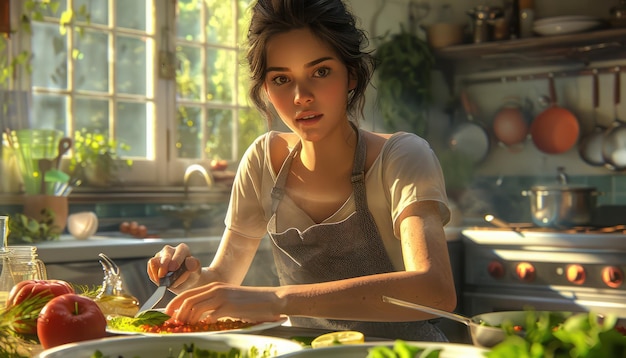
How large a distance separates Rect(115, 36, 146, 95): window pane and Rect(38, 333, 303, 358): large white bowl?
272 centimetres

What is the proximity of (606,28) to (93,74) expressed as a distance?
7.29ft

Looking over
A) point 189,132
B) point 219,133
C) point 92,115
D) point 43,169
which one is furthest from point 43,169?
point 219,133

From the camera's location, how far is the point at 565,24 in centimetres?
380

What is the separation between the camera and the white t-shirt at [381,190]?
5.40 ft

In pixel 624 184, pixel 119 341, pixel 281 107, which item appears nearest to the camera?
pixel 119 341

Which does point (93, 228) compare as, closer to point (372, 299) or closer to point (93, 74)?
point (93, 74)

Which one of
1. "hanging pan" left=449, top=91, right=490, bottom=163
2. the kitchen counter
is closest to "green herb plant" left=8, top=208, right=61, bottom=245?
the kitchen counter

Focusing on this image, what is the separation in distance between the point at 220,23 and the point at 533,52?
1464 millimetres

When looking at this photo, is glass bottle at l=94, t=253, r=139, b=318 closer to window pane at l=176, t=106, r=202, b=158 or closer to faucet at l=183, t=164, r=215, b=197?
faucet at l=183, t=164, r=215, b=197

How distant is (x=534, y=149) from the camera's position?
405 centimetres

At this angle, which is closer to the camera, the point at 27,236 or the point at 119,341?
the point at 119,341

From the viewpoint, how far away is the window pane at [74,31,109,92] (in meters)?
3.37

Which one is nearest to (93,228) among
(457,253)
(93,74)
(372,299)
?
(93,74)

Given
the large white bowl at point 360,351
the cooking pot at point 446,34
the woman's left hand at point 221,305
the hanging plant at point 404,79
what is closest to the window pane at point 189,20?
the hanging plant at point 404,79
